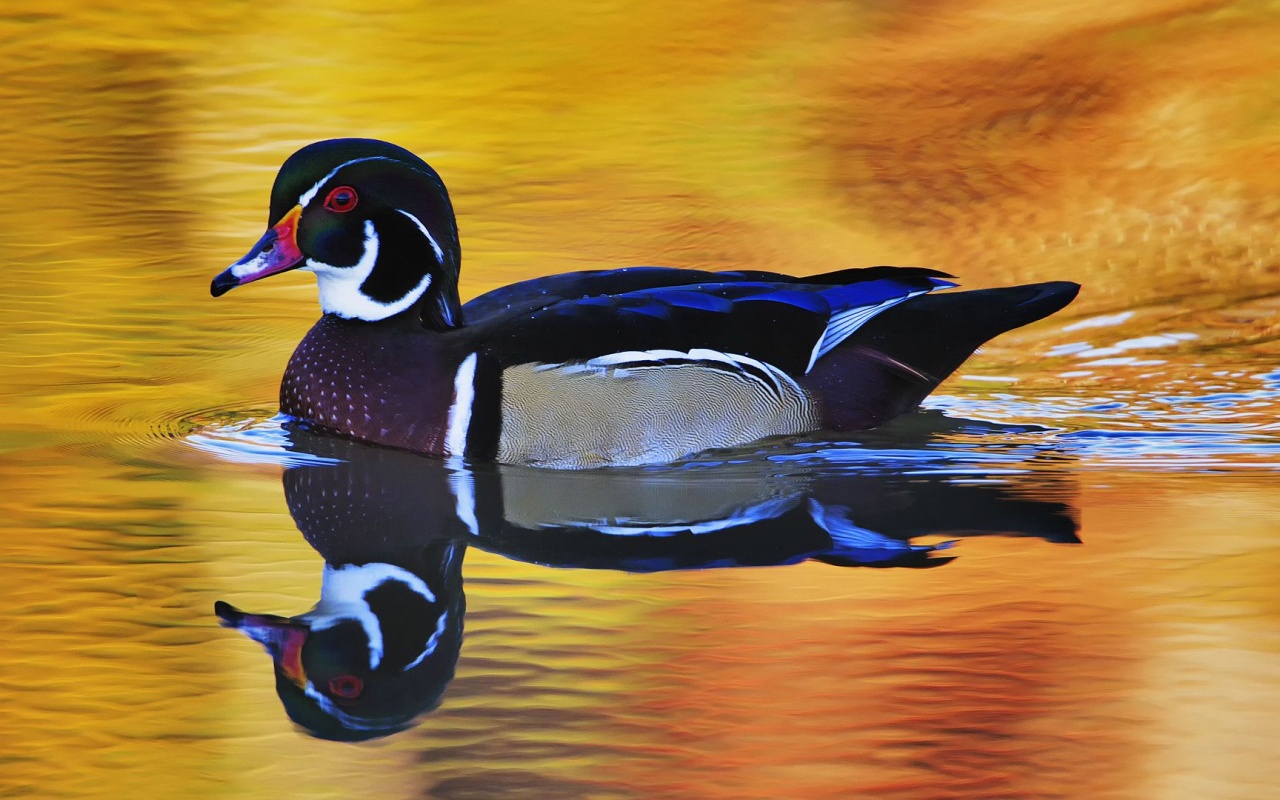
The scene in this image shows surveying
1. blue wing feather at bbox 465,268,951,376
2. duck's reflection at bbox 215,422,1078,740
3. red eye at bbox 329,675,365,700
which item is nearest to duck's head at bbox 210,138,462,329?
blue wing feather at bbox 465,268,951,376

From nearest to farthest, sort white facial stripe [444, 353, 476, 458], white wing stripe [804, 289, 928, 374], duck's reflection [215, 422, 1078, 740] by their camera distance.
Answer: duck's reflection [215, 422, 1078, 740] → white facial stripe [444, 353, 476, 458] → white wing stripe [804, 289, 928, 374]

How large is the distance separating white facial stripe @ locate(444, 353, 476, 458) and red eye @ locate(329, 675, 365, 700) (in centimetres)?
194

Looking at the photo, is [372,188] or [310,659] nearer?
Answer: [310,659]

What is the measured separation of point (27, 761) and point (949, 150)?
25.8ft

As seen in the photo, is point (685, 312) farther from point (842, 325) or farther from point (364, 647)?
point (364, 647)

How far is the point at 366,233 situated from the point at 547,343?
30.8 inches

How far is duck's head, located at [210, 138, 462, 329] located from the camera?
5.83m

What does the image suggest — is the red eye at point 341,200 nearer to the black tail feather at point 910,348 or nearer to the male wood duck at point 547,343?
the male wood duck at point 547,343

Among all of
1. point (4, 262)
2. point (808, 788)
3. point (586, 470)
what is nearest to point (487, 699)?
point (808, 788)

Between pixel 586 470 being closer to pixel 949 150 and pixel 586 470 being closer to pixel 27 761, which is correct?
pixel 27 761

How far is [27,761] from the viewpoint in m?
3.33

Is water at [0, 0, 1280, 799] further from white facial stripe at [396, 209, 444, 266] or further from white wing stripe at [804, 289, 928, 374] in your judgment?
white facial stripe at [396, 209, 444, 266]

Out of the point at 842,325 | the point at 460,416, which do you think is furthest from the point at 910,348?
the point at 460,416

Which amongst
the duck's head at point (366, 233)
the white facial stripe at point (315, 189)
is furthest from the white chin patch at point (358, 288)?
the white facial stripe at point (315, 189)
